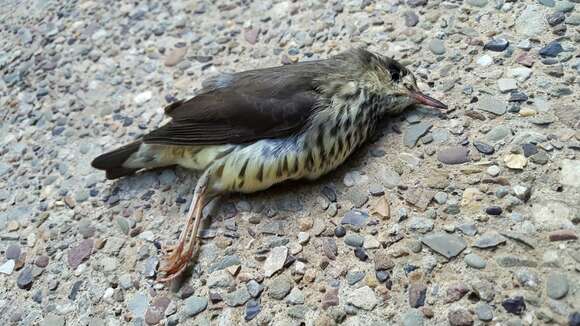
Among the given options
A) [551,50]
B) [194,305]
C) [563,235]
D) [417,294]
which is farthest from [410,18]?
[194,305]

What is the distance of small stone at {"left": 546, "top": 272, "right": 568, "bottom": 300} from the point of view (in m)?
2.39

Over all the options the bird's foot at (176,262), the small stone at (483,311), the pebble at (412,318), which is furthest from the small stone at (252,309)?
the small stone at (483,311)

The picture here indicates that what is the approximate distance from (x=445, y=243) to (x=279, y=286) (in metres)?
0.82

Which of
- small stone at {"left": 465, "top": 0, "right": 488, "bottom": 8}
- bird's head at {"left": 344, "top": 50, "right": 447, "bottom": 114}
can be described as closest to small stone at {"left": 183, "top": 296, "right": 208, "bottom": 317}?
bird's head at {"left": 344, "top": 50, "right": 447, "bottom": 114}

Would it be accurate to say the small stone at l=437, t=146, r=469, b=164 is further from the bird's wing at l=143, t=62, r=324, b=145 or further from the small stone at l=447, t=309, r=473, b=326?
the small stone at l=447, t=309, r=473, b=326

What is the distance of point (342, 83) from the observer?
10.8ft

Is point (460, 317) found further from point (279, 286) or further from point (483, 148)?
point (483, 148)

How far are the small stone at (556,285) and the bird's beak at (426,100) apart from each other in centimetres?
122

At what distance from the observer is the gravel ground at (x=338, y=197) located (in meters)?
2.62

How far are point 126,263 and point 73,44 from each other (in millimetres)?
2406

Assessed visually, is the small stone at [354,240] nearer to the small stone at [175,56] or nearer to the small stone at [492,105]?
the small stone at [492,105]

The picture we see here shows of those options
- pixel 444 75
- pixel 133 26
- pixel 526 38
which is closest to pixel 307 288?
pixel 444 75

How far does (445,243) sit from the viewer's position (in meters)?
2.71

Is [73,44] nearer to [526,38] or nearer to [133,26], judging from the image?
[133,26]
